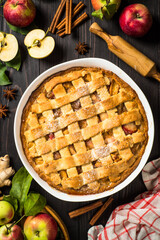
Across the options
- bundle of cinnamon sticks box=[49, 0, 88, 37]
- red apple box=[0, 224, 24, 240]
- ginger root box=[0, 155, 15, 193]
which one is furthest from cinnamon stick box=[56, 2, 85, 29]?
red apple box=[0, 224, 24, 240]

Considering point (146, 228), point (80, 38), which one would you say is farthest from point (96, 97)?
point (146, 228)

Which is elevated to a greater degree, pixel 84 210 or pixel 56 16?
pixel 56 16

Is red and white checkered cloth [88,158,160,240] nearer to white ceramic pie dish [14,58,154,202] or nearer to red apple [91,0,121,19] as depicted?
white ceramic pie dish [14,58,154,202]

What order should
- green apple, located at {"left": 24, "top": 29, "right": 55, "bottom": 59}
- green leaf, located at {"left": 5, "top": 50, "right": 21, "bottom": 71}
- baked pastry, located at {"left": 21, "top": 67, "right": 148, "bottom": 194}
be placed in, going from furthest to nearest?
green leaf, located at {"left": 5, "top": 50, "right": 21, "bottom": 71} < green apple, located at {"left": 24, "top": 29, "right": 55, "bottom": 59} < baked pastry, located at {"left": 21, "top": 67, "right": 148, "bottom": 194}

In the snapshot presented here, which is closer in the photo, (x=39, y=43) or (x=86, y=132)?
(x=86, y=132)

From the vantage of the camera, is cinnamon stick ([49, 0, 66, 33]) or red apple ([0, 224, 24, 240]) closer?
red apple ([0, 224, 24, 240])

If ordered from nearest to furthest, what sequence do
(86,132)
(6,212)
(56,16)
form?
(86,132), (6,212), (56,16)

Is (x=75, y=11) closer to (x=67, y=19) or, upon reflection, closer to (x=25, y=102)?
(x=67, y=19)

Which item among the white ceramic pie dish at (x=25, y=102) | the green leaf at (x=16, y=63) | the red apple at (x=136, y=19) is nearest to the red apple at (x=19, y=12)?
the green leaf at (x=16, y=63)

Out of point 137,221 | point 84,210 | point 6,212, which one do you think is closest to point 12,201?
point 6,212
